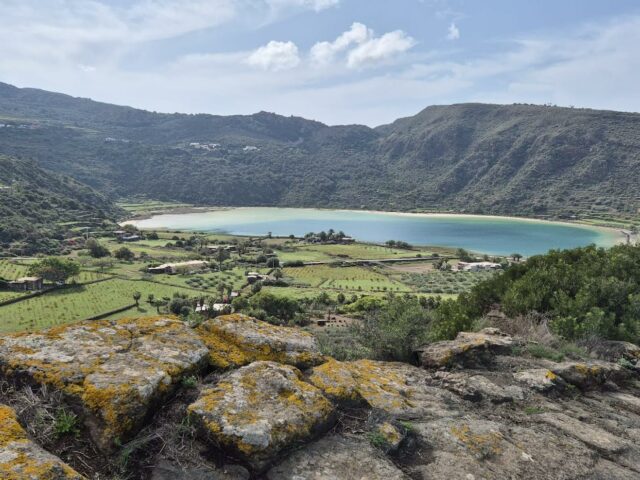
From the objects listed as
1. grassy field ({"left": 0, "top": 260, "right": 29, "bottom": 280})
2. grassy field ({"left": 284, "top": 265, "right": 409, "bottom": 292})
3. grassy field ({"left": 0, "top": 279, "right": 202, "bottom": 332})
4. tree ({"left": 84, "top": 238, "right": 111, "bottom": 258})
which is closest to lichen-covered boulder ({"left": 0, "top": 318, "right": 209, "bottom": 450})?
grassy field ({"left": 0, "top": 279, "right": 202, "bottom": 332})

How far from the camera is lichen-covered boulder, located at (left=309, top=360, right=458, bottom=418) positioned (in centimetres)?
534

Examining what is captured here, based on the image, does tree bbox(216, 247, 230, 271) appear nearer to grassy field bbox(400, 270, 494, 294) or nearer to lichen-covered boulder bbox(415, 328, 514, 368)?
Result: grassy field bbox(400, 270, 494, 294)

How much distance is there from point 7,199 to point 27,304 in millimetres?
114233

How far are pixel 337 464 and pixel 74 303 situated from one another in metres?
71.9

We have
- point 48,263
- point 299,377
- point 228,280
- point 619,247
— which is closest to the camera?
point 299,377

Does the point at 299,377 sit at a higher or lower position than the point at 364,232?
higher

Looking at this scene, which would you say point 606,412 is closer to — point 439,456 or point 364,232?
point 439,456

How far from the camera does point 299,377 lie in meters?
→ 5.41

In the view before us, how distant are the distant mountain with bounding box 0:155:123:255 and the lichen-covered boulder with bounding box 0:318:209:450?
12477 cm

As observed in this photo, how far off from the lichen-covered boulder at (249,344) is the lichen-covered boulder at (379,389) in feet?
1.21

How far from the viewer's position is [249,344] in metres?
5.86

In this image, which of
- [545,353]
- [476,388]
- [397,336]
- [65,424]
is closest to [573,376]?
[545,353]

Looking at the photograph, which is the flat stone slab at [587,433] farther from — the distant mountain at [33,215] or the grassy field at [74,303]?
the distant mountain at [33,215]

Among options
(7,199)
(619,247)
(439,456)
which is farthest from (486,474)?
(7,199)
